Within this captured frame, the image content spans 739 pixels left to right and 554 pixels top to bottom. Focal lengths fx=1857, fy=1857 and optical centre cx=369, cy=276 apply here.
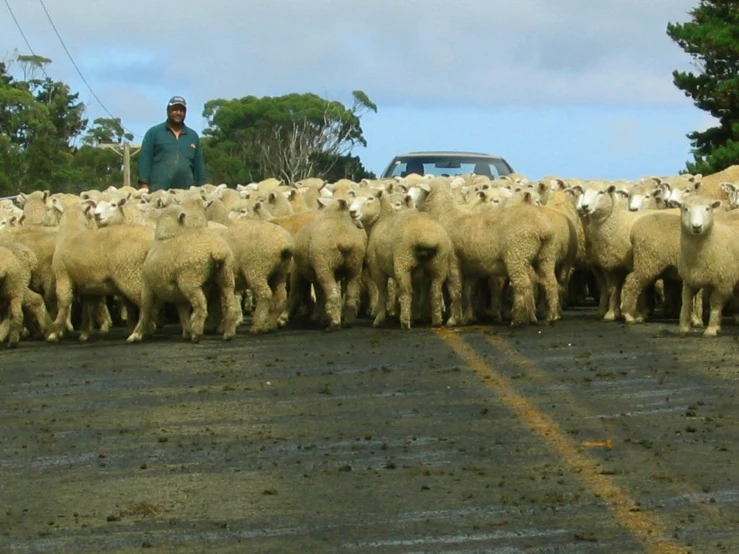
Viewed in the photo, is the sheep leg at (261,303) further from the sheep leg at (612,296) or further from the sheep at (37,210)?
the sheep at (37,210)

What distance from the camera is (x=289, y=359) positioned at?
52.5 feet

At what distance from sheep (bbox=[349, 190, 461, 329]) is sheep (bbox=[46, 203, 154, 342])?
2.31 meters

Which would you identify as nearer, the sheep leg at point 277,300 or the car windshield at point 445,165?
the sheep leg at point 277,300

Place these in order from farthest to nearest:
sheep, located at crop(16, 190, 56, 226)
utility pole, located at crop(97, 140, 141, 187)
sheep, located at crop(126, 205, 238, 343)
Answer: utility pole, located at crop(97, 140, 141, 187), sheep, located at crop(16, 190, 56, 226), sheep, located at crop(126, 205, 238, 343)

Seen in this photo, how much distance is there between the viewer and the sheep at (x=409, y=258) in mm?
18312

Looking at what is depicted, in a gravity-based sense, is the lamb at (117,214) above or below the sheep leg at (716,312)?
above

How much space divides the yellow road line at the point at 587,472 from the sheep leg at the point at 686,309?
2.84 m

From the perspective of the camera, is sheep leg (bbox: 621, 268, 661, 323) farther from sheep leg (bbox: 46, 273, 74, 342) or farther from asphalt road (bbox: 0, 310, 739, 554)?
sheep leg (bbox: 46, 273, 74, 342)

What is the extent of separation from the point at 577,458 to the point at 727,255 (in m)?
6.83

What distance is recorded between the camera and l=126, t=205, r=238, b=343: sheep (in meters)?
17.5

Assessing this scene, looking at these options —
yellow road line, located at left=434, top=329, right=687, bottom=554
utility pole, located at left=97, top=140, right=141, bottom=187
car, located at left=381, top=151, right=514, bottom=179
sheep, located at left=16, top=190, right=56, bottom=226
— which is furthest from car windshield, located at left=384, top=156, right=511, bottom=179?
utility pole, located at left=97, top=140, right=141, bottom=187

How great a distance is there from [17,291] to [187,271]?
1.97 m

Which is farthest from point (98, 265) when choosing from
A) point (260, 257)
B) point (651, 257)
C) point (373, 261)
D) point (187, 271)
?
point (651, 257)

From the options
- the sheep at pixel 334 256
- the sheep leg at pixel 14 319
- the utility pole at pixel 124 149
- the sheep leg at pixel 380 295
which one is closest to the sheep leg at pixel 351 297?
the sheep at pixel 334 256
